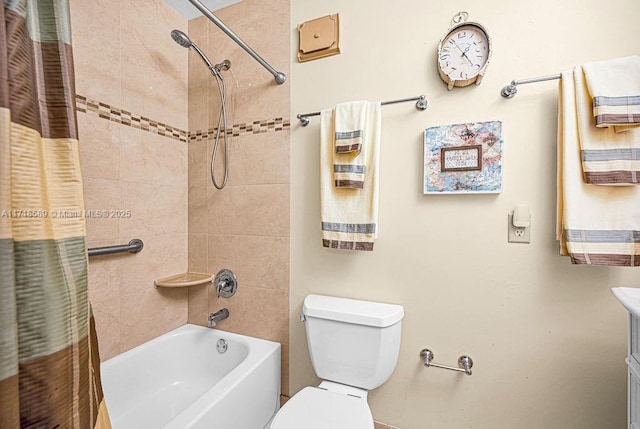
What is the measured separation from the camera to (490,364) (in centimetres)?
113

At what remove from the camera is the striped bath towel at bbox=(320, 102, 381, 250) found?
120cm

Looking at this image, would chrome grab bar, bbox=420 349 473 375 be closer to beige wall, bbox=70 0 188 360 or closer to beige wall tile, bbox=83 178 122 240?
beige wall, bbox=70 0 188 360

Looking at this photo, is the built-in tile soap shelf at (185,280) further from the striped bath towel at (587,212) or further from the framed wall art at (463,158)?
the striped bath towel at (587,212)

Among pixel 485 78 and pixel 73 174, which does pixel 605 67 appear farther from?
pixel 73 174

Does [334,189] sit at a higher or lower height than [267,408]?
higher

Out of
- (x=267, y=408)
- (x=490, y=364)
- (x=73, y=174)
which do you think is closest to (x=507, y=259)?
(x=490, y=364)

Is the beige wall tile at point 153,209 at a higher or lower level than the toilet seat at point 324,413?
higher

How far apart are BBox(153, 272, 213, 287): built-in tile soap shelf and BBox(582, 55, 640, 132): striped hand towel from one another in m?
1.87

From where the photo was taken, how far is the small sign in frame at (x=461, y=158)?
1.11 m

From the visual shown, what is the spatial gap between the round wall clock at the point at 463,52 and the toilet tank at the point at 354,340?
1.02 meters


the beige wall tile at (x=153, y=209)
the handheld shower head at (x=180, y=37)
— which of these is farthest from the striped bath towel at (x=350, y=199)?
the beige wall tile at (x=153, y=209)

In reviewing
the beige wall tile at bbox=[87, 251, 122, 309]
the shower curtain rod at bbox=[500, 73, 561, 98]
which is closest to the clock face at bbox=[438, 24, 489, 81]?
the shower curtain rod at bbox=[500, 73, 561, 98]

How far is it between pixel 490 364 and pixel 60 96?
1630 millimetres

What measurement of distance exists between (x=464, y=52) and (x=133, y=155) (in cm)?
164
